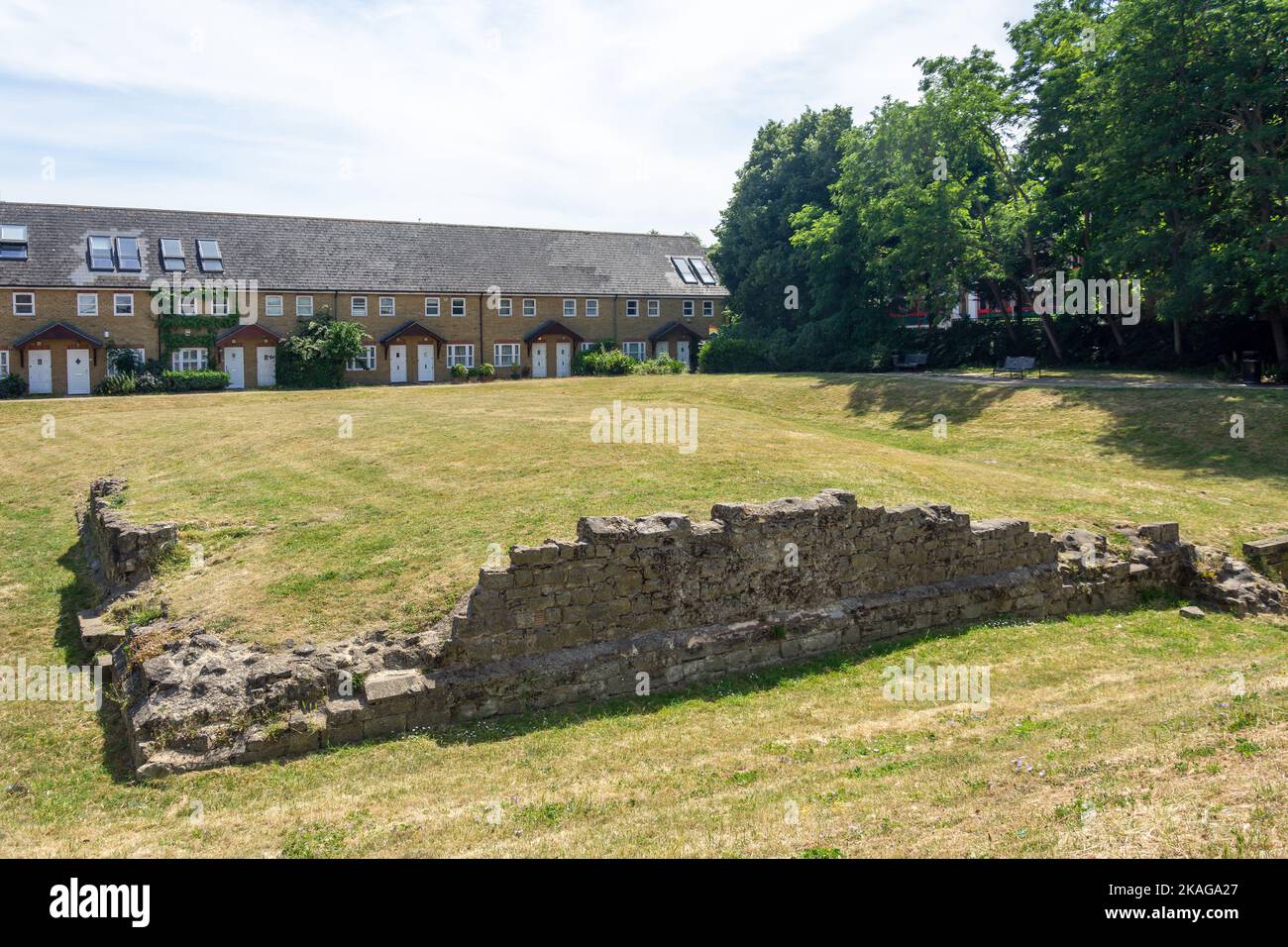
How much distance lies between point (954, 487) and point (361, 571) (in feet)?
40.6

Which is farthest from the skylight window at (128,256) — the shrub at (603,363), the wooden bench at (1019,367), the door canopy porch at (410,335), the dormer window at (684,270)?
the wooden bench at (1019,367)

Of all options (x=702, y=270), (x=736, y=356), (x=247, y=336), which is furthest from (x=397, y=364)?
(x=702, y=270)

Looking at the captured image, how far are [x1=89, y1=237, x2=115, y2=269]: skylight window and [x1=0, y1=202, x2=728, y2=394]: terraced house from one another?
0.23 ft

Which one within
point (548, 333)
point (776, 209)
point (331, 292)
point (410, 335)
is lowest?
point (410, 335)

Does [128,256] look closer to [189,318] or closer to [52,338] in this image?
[189,318]

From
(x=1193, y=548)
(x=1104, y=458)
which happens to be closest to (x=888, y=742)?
(x=1193, y=548)

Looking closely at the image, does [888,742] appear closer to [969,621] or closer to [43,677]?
[969,621]

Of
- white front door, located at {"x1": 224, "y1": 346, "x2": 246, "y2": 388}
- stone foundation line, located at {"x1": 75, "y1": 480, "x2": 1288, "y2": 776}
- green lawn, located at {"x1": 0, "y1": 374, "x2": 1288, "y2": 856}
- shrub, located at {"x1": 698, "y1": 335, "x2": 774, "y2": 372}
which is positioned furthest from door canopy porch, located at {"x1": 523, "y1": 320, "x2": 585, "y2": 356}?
stone foundation line, located at {"x1": 75, "y1": 480, "x2": 1288, "y2": 776}

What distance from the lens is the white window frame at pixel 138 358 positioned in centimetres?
4544

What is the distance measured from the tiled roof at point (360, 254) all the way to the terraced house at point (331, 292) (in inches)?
3.7

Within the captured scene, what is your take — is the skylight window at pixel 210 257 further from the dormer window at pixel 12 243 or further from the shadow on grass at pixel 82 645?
the shadow on grass at pixel 82 645

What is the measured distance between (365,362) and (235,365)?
21.2 feet

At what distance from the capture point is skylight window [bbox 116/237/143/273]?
46.7m

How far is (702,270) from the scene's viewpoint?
63.7 m
